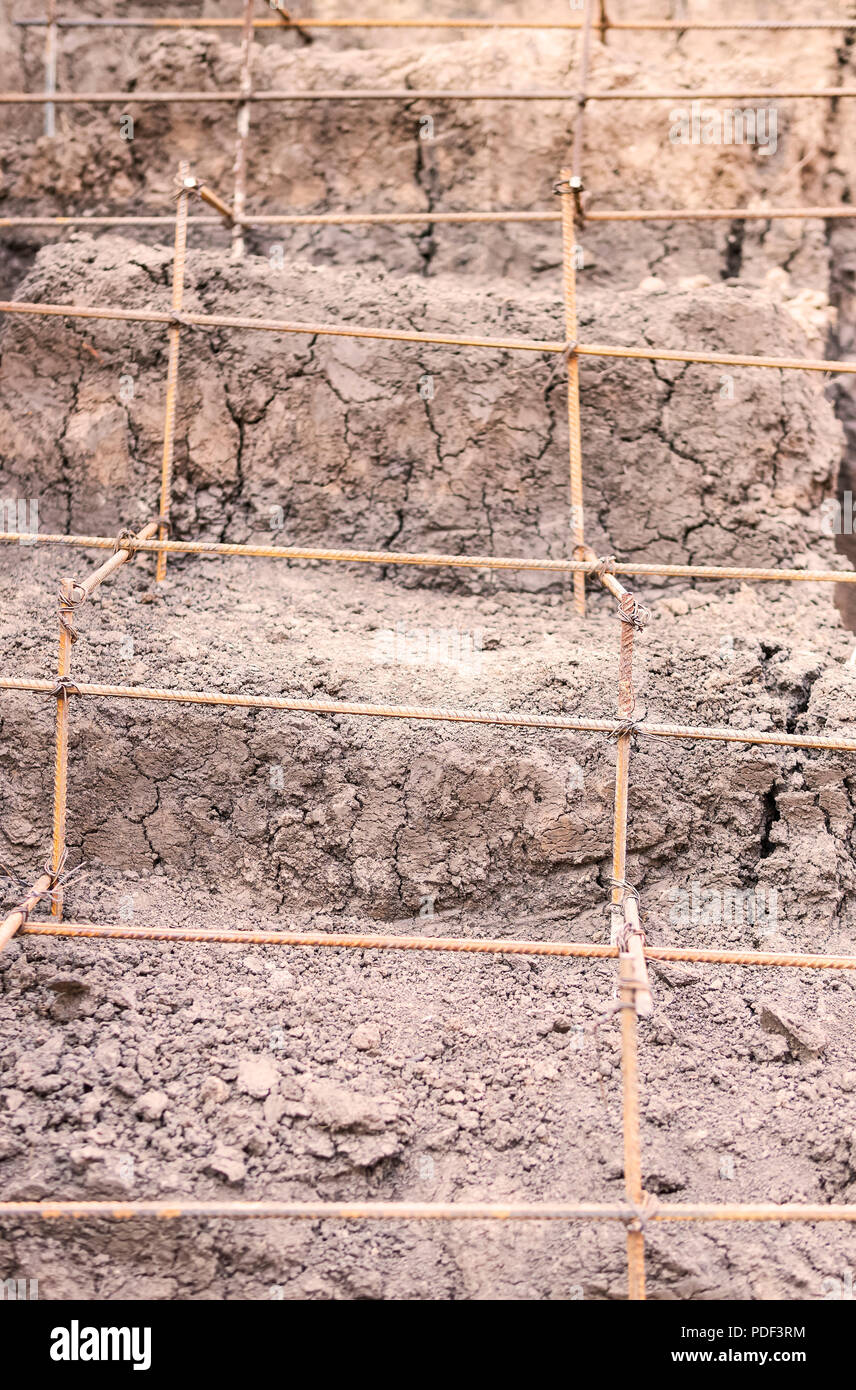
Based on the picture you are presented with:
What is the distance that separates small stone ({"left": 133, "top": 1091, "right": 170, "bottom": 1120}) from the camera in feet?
8.22

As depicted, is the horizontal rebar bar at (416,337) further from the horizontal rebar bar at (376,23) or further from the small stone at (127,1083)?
the small stone at (127,1083)

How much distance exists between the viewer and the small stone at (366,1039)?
2.72 m

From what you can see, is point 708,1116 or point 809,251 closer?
point 708,1116

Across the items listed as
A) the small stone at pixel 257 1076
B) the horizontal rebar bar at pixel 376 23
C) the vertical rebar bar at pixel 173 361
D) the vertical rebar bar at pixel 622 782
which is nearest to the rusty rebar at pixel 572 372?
the vertical rebar bar at pixel 622 782

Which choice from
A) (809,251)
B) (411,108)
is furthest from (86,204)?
(809,251)

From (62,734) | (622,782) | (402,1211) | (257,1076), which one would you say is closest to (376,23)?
(62,734)

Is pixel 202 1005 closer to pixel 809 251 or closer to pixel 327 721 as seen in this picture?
pixel 327 721

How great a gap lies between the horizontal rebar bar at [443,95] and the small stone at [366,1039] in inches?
153

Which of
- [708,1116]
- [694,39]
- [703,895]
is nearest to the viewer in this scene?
[708,1116]

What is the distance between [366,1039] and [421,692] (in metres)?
1.13

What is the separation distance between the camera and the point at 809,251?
186 inches

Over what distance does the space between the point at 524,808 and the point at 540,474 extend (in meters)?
1.60

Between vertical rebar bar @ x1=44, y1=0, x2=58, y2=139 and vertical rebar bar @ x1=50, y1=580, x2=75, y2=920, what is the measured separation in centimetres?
342

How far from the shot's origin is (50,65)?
17.0 ft
